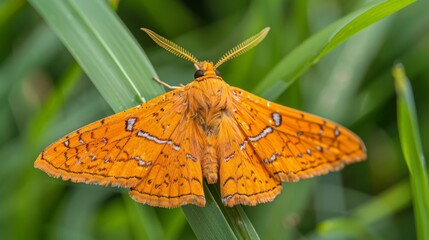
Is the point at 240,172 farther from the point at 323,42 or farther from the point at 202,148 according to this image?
the point at 323,42

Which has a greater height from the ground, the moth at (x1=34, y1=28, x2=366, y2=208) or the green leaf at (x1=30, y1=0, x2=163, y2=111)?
the green leaf at (x1=30, y1=0, x2=163, y2=111)

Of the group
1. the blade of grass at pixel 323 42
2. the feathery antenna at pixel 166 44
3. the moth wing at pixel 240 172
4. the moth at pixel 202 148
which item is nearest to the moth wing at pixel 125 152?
the moth at pixel 202 148

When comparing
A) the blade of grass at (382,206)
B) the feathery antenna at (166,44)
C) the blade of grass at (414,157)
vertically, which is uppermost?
the feathery antenna at (166,44)

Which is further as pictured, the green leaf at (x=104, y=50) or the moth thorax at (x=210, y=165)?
the green leaf at (x=104, y=50)

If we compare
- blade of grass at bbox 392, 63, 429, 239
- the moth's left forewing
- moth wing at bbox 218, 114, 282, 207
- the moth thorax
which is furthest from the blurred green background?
blade of grass at bbox 392, 63, 429, 239

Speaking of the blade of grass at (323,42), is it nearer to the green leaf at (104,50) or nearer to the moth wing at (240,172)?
the moth wing at (240,172)

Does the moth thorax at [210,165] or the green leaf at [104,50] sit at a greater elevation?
the green leaf at [104,50]

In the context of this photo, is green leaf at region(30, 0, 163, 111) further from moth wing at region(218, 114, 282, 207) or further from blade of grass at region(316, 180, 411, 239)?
blade of grass at region(316, 180, 411, 239)

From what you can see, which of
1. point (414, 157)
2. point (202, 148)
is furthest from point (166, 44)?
point (414, 157)
